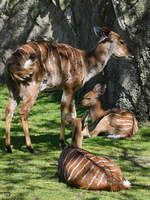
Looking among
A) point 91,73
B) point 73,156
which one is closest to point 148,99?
point 91,73

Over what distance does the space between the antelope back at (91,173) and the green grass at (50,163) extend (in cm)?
7

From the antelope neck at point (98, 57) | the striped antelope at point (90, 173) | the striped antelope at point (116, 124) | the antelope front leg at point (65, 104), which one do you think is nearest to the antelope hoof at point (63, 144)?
the antelope front leg at point (65, 104)

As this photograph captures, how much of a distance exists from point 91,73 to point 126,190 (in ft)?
9.93

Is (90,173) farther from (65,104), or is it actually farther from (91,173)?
(65,104)

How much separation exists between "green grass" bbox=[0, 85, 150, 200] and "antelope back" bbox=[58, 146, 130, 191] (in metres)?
0.07

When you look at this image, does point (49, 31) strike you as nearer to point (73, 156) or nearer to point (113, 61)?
point (113, 61)

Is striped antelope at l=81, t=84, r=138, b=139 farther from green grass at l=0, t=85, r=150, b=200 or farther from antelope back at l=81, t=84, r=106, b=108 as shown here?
antelope back at l=81, t=84, r=106, b=108

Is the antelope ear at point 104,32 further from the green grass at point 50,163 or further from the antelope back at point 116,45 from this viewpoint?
the green grass at point 50,163

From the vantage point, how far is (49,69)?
6.76 metres

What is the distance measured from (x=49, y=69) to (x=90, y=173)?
2511 mm

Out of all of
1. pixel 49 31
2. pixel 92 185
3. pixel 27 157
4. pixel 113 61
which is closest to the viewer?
pixel 92 185

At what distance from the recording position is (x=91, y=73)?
293 inches

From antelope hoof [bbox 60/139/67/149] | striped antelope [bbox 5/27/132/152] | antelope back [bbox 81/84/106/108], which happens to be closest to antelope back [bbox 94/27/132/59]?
striped antelope [bbox 5/27/132/152]

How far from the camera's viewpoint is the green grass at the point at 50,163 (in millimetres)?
4605
